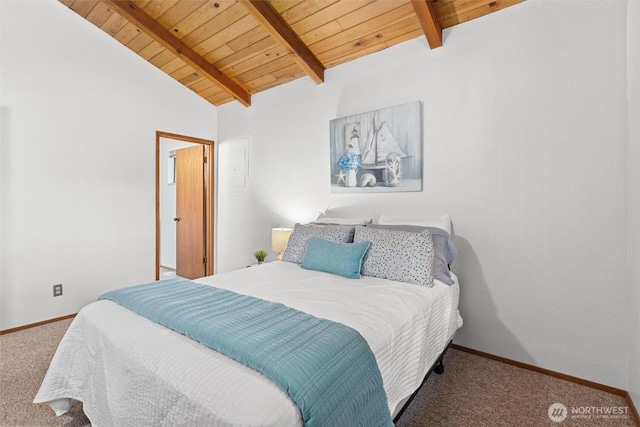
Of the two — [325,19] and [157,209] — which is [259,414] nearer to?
[325,19]

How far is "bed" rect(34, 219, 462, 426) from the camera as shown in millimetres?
919

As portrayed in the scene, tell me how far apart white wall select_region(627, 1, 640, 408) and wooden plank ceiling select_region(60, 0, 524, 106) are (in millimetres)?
780

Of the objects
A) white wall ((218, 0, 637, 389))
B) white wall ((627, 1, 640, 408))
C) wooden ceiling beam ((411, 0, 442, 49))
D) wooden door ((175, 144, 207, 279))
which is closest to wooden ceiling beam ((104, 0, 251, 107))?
wooden door ((175, 144, 207, 279))

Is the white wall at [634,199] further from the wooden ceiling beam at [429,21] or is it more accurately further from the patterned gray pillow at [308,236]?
the patterned gray pillow at [308,236]

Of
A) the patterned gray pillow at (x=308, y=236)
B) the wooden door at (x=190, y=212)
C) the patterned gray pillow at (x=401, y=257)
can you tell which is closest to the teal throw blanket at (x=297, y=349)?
the patterned gray pillow at (x=401, y=257)

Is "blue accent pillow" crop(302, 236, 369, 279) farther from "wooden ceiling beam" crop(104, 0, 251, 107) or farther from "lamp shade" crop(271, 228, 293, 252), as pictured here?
"wooden ceiling beam" crop(104, 0, 251, 107)

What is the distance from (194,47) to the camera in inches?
131

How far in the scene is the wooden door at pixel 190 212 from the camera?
453 cm

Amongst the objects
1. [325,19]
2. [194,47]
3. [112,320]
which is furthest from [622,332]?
[194,47]

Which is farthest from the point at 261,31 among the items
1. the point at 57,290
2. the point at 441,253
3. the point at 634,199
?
the point at 57,290

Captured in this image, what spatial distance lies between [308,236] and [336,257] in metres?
0.49

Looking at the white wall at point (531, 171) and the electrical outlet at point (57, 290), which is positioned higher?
the white wall at point (531, 171)

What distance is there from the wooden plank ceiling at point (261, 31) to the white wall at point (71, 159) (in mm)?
386

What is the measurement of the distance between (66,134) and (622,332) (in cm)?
478
